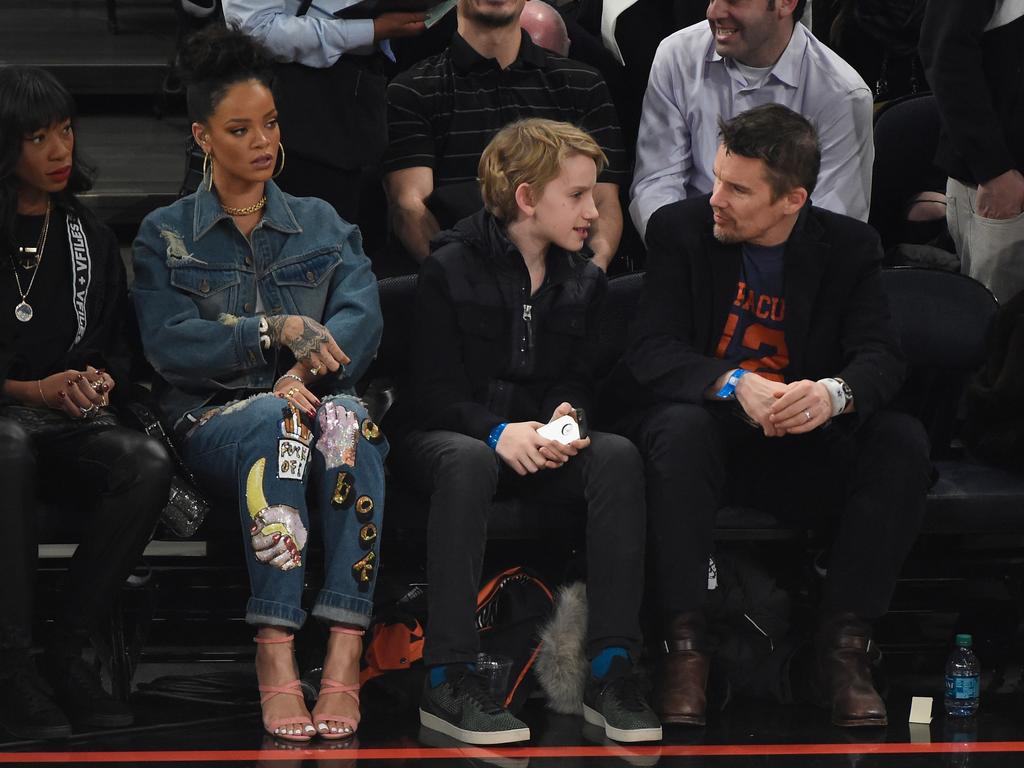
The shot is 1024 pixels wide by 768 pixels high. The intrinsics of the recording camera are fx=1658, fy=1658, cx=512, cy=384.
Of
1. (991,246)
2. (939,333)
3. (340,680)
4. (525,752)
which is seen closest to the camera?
(525,752)

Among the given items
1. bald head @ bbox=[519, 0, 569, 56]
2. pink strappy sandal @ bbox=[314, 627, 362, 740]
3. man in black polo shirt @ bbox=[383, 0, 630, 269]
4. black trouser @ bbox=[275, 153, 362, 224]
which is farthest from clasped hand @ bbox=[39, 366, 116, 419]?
bald head @ bbox=[519, 0, 569, 56]

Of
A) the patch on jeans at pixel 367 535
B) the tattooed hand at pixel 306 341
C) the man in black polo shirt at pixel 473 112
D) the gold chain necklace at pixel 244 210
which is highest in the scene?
the man in black polo shirt at pixel 473 112

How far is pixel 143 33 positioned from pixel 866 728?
3899 millimetres

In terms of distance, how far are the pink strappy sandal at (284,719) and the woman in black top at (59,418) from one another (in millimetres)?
317

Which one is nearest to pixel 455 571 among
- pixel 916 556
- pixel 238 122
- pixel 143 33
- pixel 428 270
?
pixel 428 270

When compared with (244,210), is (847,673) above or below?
below

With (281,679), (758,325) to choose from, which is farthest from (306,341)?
(758,325)

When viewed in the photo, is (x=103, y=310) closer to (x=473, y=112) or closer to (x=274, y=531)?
(x=274, y=531)

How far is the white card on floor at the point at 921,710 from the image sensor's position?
372 centimetres

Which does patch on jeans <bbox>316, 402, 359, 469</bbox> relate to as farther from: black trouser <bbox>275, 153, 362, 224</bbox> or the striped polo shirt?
the striped polo shirt

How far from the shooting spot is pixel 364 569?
364 cm

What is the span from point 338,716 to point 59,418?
0.94 meters

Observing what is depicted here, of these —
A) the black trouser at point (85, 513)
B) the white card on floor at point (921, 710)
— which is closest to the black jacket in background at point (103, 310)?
the black trouser at point (85, 513)

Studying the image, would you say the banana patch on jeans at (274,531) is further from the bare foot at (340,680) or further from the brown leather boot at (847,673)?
the brown leather boot at (847,673)
